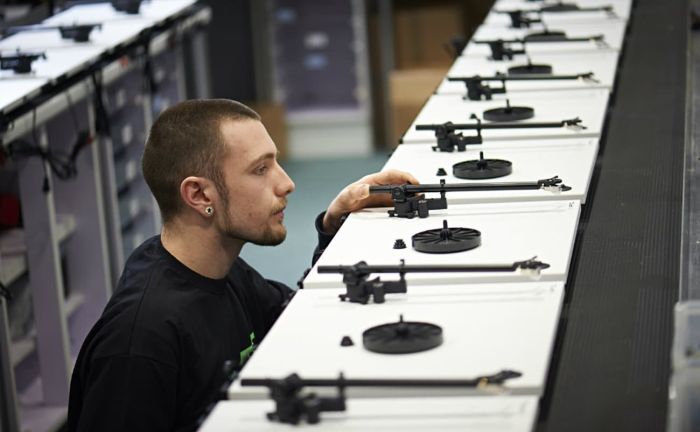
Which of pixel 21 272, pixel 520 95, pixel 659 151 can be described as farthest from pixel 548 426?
pixel 21 272

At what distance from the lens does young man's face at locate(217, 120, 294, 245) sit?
2664 millimetres

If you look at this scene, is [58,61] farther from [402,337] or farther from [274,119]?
[274,119]

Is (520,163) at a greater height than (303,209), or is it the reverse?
(520,163)

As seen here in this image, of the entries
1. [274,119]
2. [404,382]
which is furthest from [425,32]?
[404,382]

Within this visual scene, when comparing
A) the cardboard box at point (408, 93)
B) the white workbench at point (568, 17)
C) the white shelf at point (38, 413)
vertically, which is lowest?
the white shelf at point (38, 413)

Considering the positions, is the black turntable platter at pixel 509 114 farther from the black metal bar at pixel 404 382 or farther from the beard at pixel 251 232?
the black metal bar at pixel 404 382

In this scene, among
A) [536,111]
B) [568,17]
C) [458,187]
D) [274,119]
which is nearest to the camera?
[458,187]

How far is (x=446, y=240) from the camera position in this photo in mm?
2654

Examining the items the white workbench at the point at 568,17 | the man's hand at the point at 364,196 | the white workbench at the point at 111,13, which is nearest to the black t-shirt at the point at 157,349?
the man's hand at the point at 364,196

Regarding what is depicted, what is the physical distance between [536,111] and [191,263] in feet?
5.05

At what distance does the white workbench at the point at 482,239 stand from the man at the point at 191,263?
0.19 meters

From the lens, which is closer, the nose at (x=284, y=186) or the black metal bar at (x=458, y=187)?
the nose at (x=284, y=186)

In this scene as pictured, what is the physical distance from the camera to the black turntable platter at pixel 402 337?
209cm

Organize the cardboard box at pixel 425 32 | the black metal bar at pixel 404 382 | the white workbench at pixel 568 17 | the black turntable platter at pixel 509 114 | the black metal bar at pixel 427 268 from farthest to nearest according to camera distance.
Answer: the cardboard box at pixel 425 32 < the white workbench at pixel 568 17 < the black turntable platter at pixel 509 114 < the black metal bar at pixel 427 268 < the black metal bar at pixel 404 382
